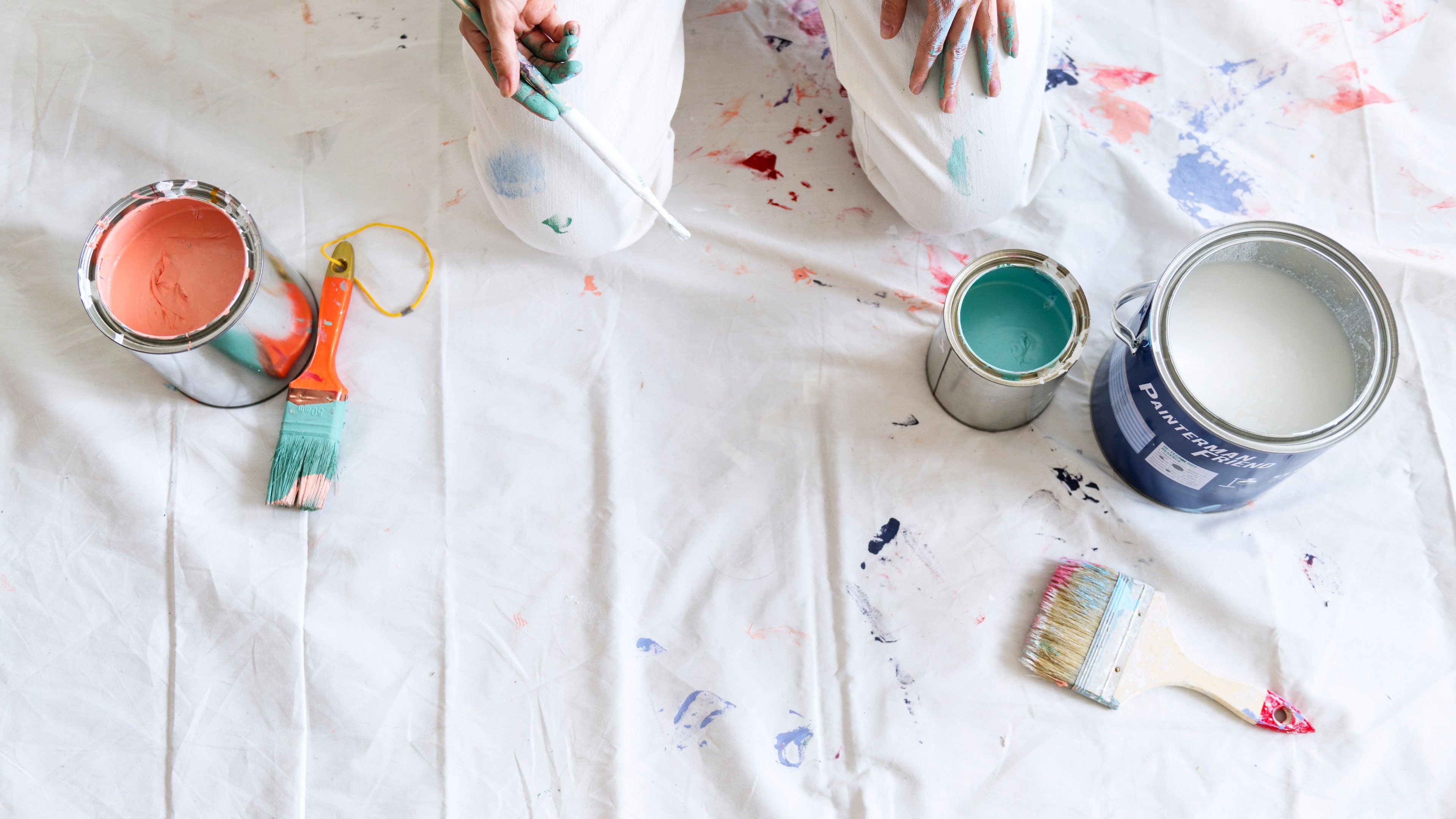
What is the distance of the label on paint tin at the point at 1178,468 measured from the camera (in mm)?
817

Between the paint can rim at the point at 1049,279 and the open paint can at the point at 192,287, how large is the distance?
70cm

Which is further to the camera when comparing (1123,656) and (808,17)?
(808,17)

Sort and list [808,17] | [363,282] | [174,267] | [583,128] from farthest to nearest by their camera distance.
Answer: [808,17] < [363,282] < [174,267] < [583,128]

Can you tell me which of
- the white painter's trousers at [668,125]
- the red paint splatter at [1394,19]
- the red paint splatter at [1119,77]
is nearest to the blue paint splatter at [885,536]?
the white painter's trousers at [668,125]

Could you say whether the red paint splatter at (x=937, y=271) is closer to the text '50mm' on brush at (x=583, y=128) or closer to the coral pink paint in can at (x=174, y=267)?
the text '50mm' on brush at (x=583, y=128)

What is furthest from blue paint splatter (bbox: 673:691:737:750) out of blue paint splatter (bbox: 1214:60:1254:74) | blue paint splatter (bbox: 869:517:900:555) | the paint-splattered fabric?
blue paint splatter (bbox: 1214:60:1254:74)

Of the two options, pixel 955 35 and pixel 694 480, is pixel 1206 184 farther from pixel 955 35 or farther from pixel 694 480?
pixel 694 480

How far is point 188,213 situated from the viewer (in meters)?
0.92

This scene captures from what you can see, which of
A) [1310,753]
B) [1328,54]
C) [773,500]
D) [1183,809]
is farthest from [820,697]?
[1328,54]

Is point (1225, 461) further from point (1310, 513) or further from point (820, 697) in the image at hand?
point (820, 697)

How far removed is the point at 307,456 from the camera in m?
0.93

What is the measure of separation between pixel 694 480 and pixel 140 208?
645 mm

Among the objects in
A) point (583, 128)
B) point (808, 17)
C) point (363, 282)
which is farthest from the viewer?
point (808, 17)

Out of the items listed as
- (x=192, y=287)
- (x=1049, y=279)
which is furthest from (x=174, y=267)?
(x=1049, y=279)
